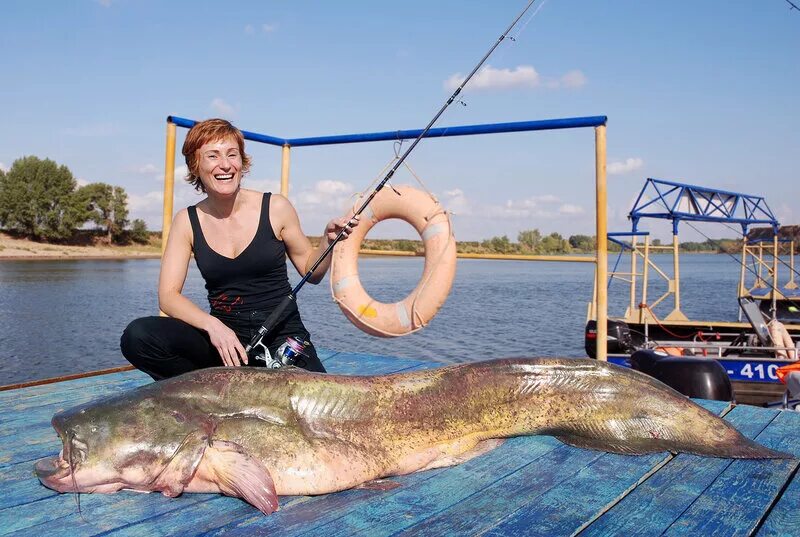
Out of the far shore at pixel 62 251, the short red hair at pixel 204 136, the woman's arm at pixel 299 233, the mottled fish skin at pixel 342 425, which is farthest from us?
the far shore at pixel 62 251

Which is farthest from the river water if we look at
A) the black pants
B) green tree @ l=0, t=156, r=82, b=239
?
green tree @ l=0, t=156, r=82, b=239

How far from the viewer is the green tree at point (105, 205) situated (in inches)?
1908

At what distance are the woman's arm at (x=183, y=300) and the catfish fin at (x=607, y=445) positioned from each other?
1.43 metres

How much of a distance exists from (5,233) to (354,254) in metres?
50.1

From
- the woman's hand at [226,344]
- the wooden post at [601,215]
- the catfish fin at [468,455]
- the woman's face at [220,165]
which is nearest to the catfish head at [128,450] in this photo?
the woman's hand at [226,344]

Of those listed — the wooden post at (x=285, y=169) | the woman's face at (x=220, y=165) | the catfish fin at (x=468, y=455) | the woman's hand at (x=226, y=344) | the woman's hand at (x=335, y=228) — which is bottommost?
the catfish fin at (x=468, y=455)

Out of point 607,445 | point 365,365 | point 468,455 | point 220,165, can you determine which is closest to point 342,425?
point 468,455

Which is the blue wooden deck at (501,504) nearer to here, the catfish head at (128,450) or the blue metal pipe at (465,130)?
the catfish head at (128,450)

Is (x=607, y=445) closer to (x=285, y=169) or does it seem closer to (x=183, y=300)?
(x=183, y=300)

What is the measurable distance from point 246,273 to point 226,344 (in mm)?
472

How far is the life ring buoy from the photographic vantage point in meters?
4.58

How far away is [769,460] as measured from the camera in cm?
266

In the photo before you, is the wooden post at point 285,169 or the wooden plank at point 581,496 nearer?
the wooden plank at point 581,496

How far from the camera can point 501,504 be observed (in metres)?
2.23
